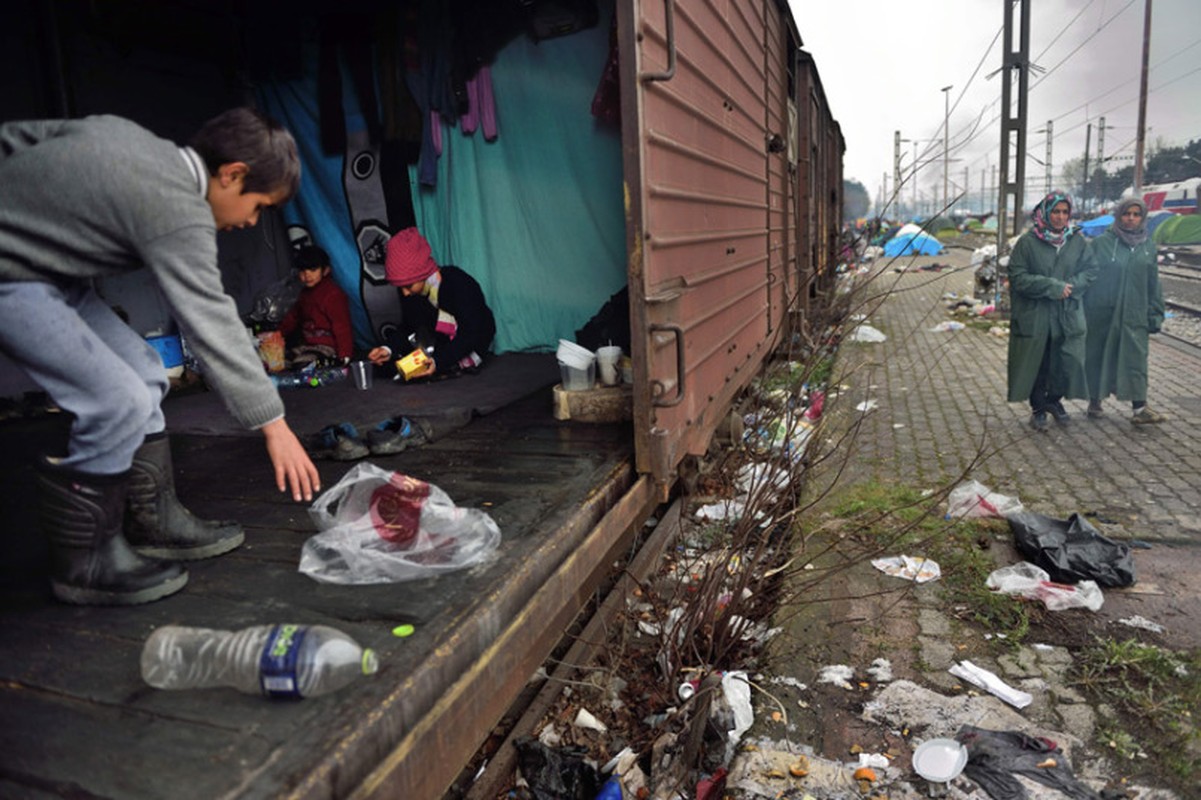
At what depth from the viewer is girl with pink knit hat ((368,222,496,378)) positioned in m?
5.38

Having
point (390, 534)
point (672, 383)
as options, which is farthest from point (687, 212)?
point (390, 534)

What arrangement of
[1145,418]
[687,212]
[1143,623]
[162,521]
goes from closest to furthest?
[162,521] → [1143,623] → [687,212] → [1145,418]

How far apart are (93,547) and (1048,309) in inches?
267

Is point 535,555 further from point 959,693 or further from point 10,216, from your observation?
point 959,693

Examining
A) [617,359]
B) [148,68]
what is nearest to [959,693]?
[617,359]

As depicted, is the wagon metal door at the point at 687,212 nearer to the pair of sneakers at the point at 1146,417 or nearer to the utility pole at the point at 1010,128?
the pair of sneakers at the point at 1146,417

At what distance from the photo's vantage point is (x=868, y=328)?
12.3 metres

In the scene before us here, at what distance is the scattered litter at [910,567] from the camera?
399cm

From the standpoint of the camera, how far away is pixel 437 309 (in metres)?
5.53

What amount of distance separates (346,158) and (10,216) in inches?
169

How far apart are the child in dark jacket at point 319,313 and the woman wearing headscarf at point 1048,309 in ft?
18.0

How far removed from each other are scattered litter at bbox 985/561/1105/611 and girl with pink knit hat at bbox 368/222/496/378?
351cm

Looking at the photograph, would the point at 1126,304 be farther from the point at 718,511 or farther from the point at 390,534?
the point at 390,534

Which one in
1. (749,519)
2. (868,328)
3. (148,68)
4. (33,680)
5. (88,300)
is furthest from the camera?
(868,328)
